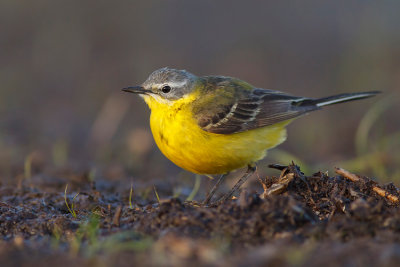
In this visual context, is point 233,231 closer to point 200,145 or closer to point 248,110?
point 200,145

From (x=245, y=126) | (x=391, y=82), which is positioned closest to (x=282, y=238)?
(x=245, y=126)

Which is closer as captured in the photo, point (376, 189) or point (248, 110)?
point (376, 189)

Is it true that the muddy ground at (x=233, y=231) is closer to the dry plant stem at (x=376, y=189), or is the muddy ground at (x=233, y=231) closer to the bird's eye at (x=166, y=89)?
the dry plant stem at (x=376, y=189)

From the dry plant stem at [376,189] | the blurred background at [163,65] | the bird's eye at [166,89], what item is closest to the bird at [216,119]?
the bird's eye at [166,89]

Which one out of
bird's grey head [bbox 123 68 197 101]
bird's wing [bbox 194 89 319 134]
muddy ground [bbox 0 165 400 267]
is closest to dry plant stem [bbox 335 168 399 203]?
muddy ground [bbox 0 165 400 267]

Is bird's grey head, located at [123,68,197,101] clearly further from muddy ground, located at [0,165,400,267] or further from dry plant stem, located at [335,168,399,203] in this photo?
dry plant stem, located at [335,168,399,203]

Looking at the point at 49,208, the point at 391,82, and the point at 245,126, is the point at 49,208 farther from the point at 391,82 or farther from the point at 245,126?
the point at 391,82

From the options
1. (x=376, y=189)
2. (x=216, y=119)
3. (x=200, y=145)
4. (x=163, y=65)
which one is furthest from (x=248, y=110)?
(x=163, y=65)
